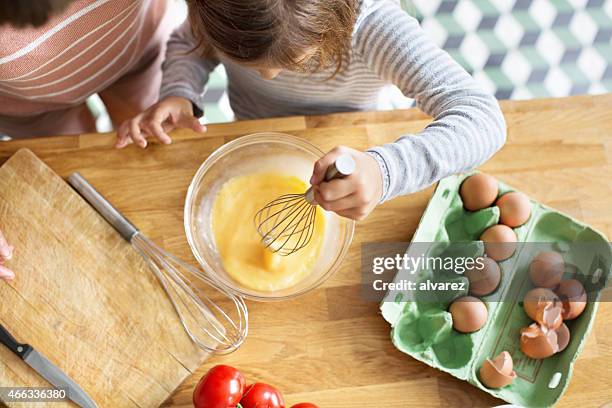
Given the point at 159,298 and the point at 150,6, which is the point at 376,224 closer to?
the point at 159,298

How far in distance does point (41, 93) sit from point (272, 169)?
353mm

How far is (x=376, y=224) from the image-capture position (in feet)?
2.96

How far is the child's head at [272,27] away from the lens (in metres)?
0.64

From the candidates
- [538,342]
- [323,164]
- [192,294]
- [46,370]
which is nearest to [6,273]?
[46,370]

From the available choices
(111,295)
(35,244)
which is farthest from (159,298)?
(35,244)

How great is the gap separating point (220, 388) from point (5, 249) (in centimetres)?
33

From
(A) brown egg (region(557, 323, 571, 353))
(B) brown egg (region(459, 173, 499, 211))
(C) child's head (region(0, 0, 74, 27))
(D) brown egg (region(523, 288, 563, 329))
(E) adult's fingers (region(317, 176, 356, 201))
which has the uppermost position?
(C) child's head (region(0, 0, 74, 27))

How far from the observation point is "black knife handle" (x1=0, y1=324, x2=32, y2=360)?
791 mm

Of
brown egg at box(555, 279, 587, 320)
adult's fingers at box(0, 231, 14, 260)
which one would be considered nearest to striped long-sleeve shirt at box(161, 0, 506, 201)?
brown egg at box(555, 279, 587, 320)

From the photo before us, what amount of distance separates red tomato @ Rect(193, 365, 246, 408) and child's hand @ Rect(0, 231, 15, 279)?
0.28 meters

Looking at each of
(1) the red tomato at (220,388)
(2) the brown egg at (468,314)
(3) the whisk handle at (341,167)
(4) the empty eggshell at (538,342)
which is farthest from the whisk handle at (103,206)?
(4) the empty eggshell at (538,342)

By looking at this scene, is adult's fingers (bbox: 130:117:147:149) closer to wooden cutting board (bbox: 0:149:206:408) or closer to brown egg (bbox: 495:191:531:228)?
wooden cutting board (bbox: 0:149:206:408)

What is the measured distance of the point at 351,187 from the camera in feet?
2.29

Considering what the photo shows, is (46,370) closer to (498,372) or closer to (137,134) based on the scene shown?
(137,134)
